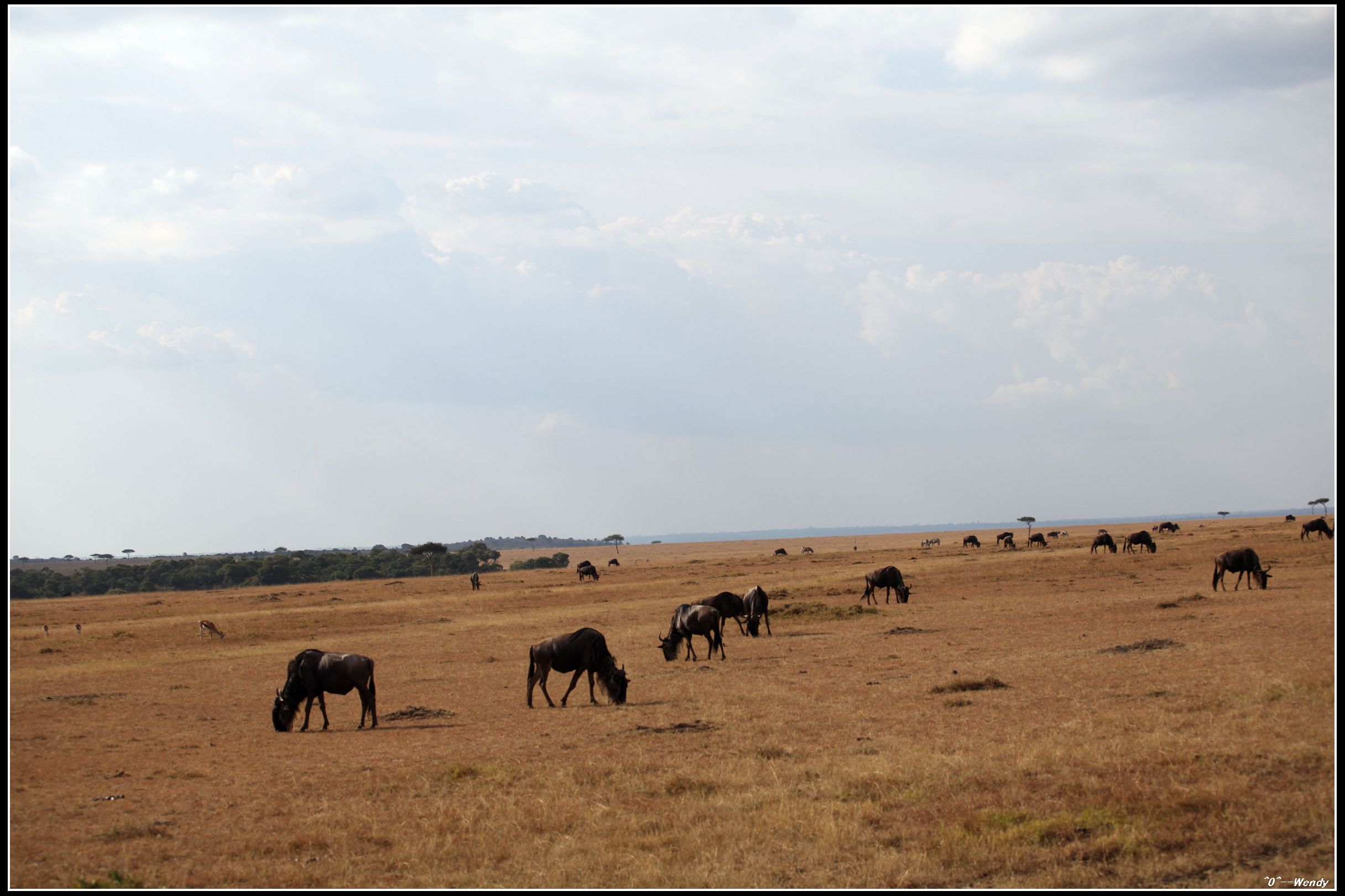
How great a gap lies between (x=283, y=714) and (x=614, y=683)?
Answer: 21.8 feet

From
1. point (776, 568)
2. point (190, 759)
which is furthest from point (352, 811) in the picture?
point (776, 568)

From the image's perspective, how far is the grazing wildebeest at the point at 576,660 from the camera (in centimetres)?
2081

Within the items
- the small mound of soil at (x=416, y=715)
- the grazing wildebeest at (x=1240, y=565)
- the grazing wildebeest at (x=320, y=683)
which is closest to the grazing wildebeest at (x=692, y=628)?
the small mound of soil at (x=416, y=715)

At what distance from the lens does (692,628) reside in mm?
27734

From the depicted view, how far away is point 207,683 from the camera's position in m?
27.2

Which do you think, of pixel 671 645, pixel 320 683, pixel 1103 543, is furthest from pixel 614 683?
pixel 1103 543

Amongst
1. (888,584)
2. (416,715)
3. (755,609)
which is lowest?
(416,715)

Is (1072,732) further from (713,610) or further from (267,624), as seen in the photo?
(267,624)


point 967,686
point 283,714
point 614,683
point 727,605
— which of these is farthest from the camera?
point 727,605

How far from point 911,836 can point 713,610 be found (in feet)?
56.8

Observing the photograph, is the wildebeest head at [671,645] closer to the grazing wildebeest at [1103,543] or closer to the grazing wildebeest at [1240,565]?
the grazing wildebeest at [1240,565]

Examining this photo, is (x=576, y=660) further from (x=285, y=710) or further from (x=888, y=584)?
(x=888, y=584)

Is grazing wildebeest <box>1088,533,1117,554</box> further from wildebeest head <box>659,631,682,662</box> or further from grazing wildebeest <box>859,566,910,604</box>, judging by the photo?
wildebeest head <box>659,631,682,662</box>

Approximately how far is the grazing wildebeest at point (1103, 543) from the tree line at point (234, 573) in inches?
2457
